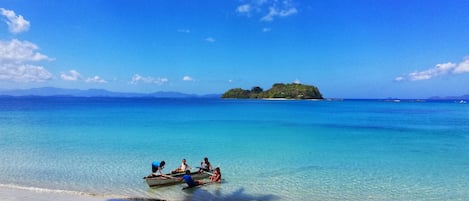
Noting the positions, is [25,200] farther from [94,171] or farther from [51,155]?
[51,155]

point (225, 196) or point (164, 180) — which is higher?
point (164, 180)

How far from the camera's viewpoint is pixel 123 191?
1492cm

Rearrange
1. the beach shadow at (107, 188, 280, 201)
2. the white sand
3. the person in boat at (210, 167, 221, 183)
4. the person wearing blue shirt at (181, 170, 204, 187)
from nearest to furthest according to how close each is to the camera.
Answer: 1. the white sand
2. the beach shadow at (107, 188, 280, 201)
3. the person wearing blue shirt at (181, 170, 204, 187)
4. the person in boat at (210, 167, 221, 183)

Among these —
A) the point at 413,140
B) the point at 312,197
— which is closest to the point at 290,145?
the point at 413,140

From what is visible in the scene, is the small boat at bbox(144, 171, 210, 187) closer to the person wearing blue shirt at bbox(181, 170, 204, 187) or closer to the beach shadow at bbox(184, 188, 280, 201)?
the person wearing blue shirt at bbox(181, 170, 204, 187)

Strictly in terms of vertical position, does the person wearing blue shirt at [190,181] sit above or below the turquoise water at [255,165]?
above

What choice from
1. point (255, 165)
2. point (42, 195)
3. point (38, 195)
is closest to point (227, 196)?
point (255, 165)

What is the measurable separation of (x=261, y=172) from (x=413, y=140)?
2097 cm

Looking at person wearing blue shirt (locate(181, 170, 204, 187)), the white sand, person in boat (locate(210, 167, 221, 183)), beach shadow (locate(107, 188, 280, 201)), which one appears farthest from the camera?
person in boat (locate(210, 167, 221, 183))

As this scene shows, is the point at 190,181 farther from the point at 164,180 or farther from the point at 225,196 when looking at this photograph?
the point at 225,196


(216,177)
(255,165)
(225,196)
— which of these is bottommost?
(225,196)

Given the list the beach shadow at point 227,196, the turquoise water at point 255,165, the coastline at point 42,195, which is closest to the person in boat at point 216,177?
the turquoise water at point 255,165

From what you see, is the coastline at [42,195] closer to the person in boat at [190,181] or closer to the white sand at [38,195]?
the white sand at [38,195]

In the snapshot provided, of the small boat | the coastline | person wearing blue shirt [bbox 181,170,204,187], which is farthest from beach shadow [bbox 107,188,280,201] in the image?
the coastline
